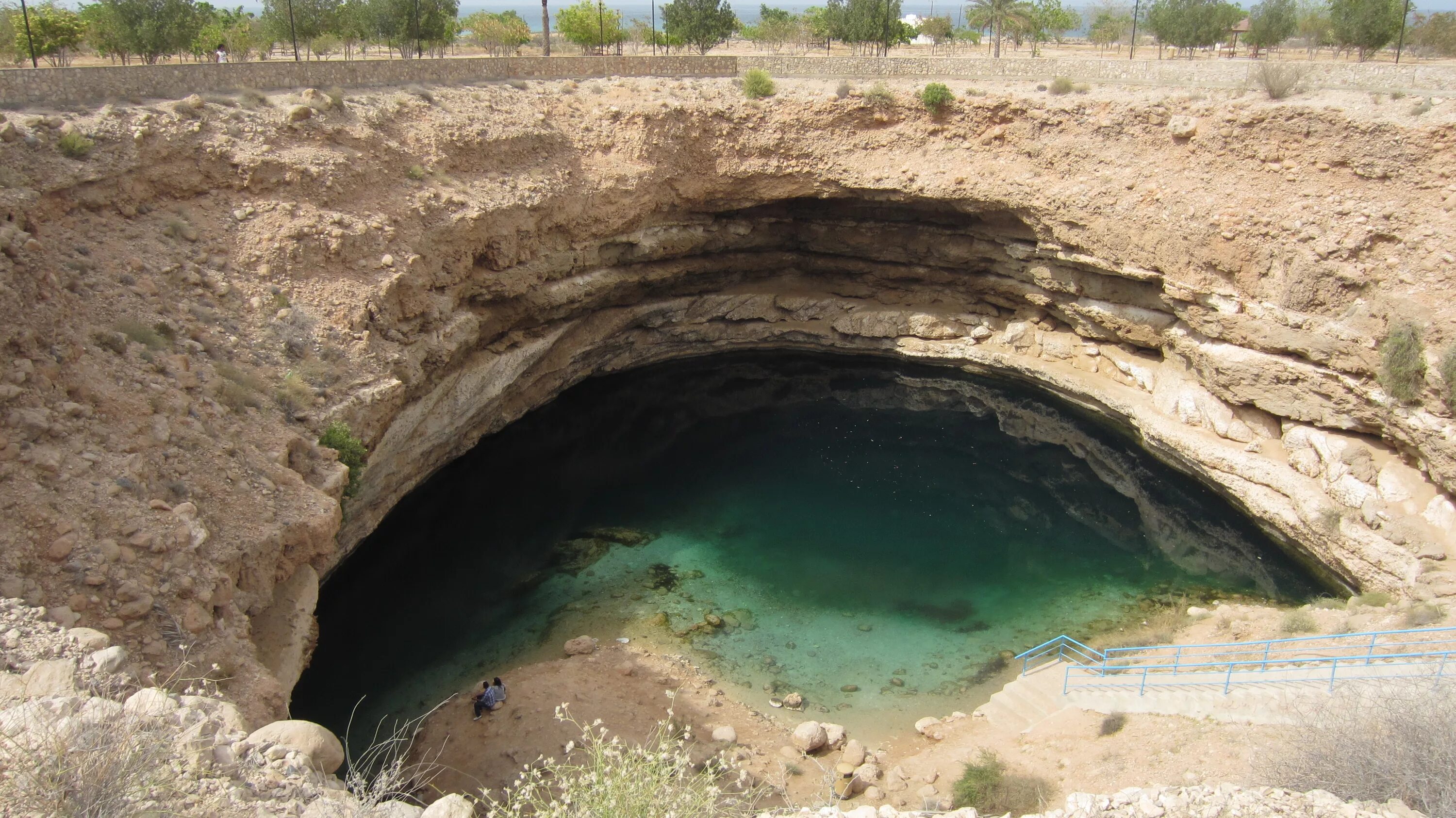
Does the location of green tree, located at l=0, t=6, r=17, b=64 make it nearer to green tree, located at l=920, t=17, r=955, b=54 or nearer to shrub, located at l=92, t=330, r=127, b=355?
shrub, located at l=92, t=330, r=127, b=355

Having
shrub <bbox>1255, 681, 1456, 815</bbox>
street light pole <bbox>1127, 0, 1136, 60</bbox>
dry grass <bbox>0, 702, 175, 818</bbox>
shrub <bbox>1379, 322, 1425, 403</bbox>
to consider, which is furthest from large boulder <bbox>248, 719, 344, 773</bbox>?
street light pole <bbox>1127, 0, 1136, 60</bbox>

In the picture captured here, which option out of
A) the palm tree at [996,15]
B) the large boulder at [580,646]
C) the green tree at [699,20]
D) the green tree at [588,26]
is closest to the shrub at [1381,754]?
the large boulder at [580,646]

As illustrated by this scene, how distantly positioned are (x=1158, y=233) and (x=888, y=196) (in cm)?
880

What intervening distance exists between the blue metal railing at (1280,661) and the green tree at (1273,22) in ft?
105

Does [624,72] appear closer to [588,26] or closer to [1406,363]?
[588,26]

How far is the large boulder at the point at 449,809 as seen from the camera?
859cm

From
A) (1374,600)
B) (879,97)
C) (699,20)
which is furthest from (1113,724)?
(699,20)

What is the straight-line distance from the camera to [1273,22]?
126ft

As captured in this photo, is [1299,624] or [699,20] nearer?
[1299,624]

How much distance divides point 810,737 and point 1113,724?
207 inches

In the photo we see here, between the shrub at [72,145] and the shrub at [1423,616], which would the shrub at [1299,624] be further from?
the shrub at [72,145]

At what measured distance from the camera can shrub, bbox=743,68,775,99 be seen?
31.1 m

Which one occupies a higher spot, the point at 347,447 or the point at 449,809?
the point at 347,447

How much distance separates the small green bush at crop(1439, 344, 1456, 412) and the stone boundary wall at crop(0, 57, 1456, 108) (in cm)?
830
